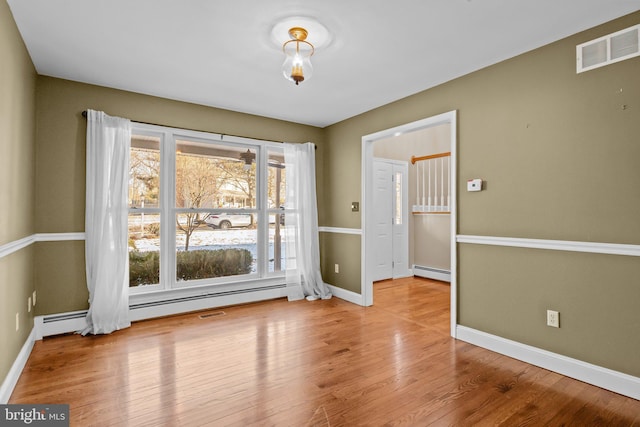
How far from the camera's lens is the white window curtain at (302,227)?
15.5 feet

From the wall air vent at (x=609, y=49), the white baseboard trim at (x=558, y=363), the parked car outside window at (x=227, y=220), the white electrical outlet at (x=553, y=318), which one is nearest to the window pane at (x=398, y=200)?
the parked car outside window at (x=227, y=220)

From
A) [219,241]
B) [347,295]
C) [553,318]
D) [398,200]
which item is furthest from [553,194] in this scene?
[219,241]

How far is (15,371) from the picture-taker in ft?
7.78

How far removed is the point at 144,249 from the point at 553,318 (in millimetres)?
4150

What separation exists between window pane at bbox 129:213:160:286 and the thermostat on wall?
3.47m

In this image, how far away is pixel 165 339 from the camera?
3215mm

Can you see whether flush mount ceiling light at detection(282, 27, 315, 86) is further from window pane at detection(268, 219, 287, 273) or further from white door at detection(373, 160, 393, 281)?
white door at detection(373, 160, 393, 281)

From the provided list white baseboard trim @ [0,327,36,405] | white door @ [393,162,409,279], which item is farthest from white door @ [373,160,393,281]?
white baseboard trim @ [0,327,36,405]

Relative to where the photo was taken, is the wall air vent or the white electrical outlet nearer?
the wall air vent

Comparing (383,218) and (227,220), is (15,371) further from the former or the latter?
(383,218)

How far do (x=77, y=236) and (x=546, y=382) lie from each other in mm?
4379

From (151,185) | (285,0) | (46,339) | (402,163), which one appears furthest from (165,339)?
(402,163)

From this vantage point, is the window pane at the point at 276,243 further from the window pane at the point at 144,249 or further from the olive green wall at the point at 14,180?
the olive green wall at the point at 14,180

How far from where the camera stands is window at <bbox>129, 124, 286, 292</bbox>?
389 centimetres
